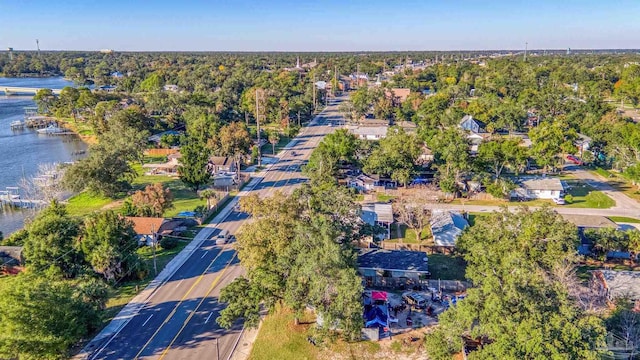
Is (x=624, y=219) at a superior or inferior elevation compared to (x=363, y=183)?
inferior

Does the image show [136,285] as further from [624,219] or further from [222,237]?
[624,219]

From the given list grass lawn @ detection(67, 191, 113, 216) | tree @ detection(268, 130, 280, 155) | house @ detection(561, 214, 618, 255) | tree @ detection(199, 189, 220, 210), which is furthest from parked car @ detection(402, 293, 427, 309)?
tree @ detection(268, 130, 280, 155)

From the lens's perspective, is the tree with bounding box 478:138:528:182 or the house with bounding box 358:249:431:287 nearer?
the house with bounding box 358:249:431:287

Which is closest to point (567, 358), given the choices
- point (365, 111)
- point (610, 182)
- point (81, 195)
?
point (610, 182)

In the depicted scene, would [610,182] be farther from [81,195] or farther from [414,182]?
[81,195]

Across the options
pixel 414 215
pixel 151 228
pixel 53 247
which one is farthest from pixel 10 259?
pixel 414 215

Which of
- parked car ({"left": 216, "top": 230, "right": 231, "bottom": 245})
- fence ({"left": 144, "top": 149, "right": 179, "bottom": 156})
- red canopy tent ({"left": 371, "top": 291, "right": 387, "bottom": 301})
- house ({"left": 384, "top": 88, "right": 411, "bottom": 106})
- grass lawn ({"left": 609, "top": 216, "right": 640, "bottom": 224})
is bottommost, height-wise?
grass lawn ({"left": 609, "top": 216, "right": 640, "bottom": 224})

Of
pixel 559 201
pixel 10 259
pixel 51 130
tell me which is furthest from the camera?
pixel 51 130

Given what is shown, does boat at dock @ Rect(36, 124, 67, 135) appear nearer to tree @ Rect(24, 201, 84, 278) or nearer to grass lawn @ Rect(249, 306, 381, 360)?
tree @ Rect(24, 201, 84, 278)

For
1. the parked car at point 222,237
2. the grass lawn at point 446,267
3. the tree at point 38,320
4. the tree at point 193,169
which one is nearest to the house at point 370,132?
the tree at point 193,169
